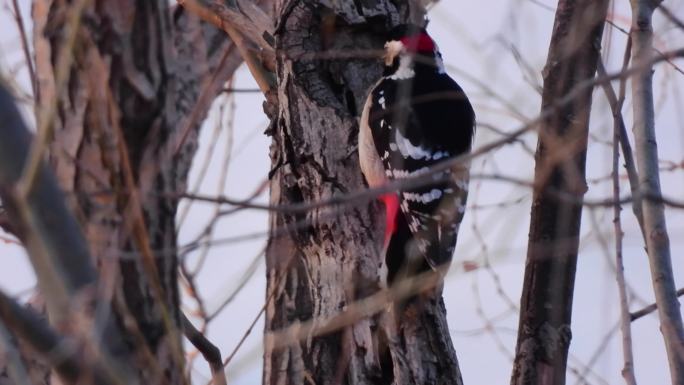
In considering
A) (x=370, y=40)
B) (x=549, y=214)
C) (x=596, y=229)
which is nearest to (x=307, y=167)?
(x=370, y=40)

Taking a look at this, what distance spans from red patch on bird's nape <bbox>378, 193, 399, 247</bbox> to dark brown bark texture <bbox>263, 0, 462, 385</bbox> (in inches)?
1.4

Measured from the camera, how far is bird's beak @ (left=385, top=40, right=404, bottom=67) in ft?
13.1

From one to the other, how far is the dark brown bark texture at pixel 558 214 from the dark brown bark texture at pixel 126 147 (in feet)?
3.23

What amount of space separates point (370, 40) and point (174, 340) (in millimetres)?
2351

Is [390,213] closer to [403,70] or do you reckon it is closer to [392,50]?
[392,50]

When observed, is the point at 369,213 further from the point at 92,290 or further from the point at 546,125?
the point at 92,290

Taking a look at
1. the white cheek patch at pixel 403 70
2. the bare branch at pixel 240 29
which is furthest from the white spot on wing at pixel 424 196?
the bare branch at pixel 240 29

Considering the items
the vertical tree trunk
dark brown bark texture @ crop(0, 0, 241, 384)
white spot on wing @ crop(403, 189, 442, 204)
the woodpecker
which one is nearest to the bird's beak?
the woodpecker

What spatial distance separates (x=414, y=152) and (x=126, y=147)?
235 centimetres

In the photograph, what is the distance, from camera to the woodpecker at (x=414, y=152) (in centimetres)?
380

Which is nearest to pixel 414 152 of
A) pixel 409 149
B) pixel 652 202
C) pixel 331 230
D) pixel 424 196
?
pixel 409 149

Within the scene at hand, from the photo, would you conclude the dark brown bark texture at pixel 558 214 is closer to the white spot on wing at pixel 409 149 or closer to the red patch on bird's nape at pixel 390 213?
the red patch on bird's nape at pixel 390 213

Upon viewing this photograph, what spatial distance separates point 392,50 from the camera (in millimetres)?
4023

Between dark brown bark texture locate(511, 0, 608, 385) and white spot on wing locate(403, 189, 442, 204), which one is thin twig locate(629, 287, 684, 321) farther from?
white spot on wing locate(403, 189, 442, 204)
